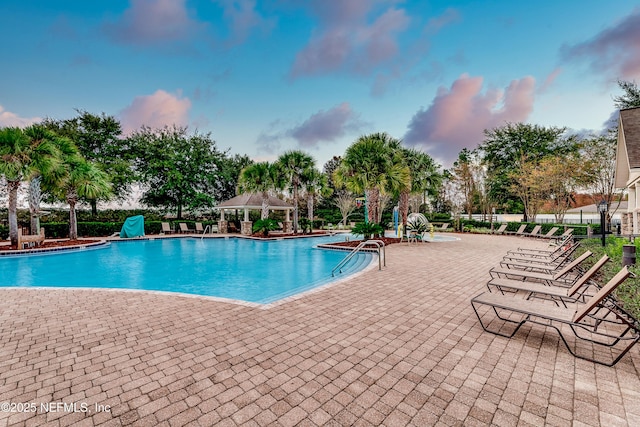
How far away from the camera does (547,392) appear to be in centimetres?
269

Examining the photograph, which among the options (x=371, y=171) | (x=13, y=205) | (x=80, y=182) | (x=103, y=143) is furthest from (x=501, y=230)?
(x=103, y=143)

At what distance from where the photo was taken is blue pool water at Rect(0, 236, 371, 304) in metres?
8.45

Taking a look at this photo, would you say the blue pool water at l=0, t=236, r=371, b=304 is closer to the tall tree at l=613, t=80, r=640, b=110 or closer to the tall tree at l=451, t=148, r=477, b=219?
the tall tree at l=451, t=148, r=477, b=219

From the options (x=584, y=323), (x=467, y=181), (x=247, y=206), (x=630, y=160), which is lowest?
(x=584, y=323)

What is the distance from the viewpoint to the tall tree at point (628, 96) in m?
21.3

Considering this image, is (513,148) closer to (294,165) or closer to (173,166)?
(294,165)

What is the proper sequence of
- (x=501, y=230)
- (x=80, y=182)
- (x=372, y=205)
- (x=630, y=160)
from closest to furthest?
1. (x=630, y=160)
2. (x=372, y=205)
3. (x=80, y=182)
4. (x=501, y=230)

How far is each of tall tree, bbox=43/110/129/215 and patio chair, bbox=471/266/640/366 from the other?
1202 inches

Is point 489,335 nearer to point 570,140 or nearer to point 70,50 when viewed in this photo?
point 70,50

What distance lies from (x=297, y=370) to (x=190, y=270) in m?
9.24

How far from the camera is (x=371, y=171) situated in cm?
1678

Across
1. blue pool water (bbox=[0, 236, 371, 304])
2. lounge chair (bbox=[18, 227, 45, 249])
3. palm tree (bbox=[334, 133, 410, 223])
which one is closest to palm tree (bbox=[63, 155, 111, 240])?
lounge chair (bbox=[18, 227, 45, 249])

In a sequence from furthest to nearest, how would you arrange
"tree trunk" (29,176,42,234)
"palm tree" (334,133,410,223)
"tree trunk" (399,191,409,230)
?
1. "tree trunk" (399,191,409,230)
2. "palm tree" (334,133,410,223)
3. "tree trunk" (29,176,42,234)

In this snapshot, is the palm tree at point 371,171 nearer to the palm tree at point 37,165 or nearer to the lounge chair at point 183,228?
the lounge chair at point 183,228
